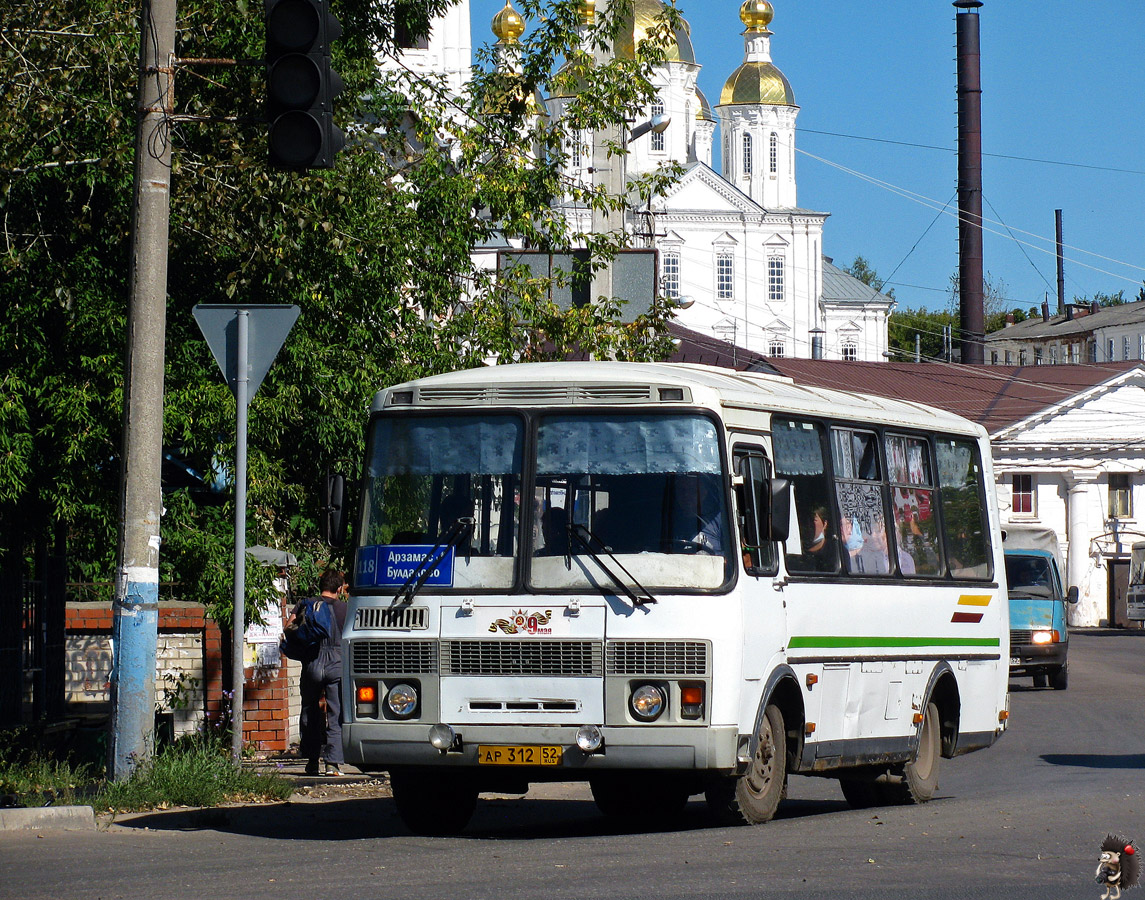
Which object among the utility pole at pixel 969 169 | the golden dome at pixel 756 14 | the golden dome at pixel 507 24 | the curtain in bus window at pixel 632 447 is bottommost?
the curtain in bus window at pixel 632 447

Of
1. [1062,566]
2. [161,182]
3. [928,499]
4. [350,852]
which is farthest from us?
[1062,566]

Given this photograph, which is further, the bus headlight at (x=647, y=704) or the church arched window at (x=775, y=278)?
the church arched window at (x=775, y=278)

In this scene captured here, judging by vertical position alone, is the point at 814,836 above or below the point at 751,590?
below

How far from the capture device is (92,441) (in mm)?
13984

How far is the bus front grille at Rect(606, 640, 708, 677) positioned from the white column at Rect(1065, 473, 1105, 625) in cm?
6118

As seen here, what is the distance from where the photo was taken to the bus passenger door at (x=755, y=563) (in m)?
10.4

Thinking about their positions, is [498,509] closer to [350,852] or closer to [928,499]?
[350,852]

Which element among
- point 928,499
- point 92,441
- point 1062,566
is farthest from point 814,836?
point 1062,566

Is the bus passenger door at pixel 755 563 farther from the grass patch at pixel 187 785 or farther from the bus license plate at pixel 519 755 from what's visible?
the grass patch at pixel 187 785

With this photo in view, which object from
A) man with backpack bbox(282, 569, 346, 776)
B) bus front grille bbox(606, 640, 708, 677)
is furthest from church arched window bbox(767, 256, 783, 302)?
bus front grille bbox(606, 640, 708, 677)

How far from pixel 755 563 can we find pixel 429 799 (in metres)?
2.41

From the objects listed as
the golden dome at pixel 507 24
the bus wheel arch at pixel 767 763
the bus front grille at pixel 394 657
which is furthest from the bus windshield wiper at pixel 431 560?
the golden dome at pixel 507 24

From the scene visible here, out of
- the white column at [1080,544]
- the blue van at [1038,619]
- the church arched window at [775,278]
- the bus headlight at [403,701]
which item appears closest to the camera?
the bus headlight at [403,701]

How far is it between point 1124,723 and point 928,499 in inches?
397
